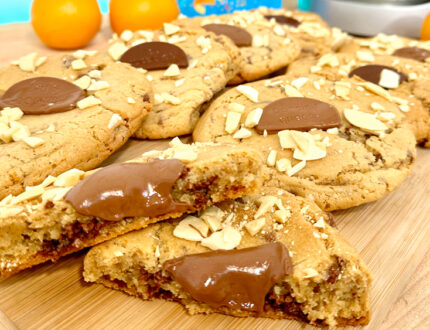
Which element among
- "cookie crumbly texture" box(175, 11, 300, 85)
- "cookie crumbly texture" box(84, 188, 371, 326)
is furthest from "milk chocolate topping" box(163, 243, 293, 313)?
"cookie crumbly texture" box(175, 11, 300, 85)

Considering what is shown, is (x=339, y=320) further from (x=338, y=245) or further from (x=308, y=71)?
(x=308, y=71)

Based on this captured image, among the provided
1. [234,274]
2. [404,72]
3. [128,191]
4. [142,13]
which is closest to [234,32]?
[142,13]

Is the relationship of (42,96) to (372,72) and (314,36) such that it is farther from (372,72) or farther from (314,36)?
(314,36)

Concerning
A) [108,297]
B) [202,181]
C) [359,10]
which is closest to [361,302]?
[202,181]

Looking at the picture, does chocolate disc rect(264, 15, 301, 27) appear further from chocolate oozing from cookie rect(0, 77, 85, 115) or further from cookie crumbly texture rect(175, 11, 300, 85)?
chocolate oozing from cookie rect(0, 77, 85, 115)

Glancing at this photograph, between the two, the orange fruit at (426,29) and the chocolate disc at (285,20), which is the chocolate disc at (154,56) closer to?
the chocolate disc at (285,20)

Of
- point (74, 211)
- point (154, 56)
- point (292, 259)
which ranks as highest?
point (154, 56)
